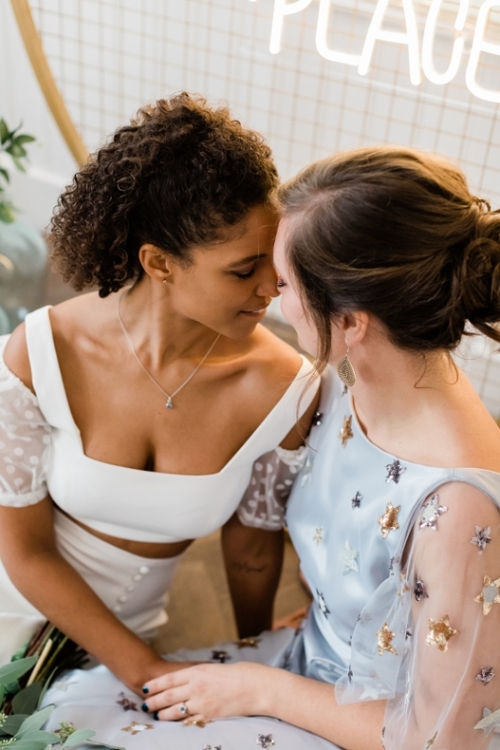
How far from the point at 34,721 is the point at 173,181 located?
81 cm

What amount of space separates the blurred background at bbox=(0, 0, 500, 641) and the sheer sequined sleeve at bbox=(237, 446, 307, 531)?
67cm

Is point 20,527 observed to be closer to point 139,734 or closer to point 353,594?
point 139,734

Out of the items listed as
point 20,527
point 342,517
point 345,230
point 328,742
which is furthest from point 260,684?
point 345,230

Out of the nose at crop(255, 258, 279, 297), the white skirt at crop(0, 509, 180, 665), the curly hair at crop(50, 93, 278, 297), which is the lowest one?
the white skirt at crop(0, 509, 180, 665)

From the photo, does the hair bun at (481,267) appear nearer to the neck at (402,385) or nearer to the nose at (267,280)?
the neck at (402,385)

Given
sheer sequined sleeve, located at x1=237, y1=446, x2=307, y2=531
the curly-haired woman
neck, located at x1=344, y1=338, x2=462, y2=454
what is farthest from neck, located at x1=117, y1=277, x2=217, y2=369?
neck, located at x1=344, y1=338, x2=462, y2=454

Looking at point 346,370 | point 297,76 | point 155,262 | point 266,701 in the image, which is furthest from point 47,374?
point 297,76

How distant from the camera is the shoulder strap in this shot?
50.5 inches

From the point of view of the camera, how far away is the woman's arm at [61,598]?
1345 mm

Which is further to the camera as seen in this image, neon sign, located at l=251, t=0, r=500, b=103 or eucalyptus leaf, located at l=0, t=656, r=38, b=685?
neon sign, located at l=251, t=0, r=500, b=103

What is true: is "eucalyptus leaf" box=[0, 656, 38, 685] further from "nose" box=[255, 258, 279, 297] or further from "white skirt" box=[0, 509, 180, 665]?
"nose" box=[255, 258, 279, 297]

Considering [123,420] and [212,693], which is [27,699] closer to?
[212,693]

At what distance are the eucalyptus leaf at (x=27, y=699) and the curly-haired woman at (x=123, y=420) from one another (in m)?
0.14

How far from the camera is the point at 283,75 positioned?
2.42 m
